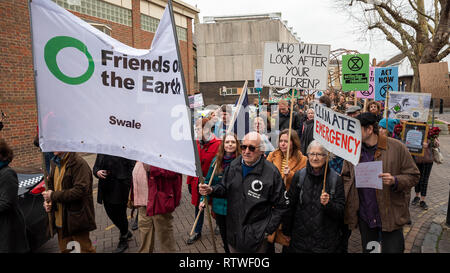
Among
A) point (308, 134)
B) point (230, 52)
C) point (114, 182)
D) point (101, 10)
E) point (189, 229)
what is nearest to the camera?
point (114, 182)

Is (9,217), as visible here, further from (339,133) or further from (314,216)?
(339,133)

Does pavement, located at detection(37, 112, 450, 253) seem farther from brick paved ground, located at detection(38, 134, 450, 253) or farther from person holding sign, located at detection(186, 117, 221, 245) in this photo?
person holding sign, located at detection(186, 117, 221, 245)

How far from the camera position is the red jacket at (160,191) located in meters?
3.55

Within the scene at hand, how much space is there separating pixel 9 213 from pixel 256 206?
2.45 metres

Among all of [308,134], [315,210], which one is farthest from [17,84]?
[315,210]

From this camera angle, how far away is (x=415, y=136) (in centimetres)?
465

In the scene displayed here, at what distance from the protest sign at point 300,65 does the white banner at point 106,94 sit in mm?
2250

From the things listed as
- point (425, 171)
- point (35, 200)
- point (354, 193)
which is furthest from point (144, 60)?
point (425, 171)

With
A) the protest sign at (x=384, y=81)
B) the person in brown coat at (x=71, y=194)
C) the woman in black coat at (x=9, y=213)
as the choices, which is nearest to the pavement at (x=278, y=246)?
the person in brown coat at (x=71, y=194)

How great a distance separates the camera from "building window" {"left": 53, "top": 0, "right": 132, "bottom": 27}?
13.0 m

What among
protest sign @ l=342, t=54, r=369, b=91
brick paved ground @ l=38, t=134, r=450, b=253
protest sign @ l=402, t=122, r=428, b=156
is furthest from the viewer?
protest sign @ l=342, t=54, r=369, b=91

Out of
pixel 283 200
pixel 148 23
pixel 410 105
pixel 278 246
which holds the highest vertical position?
pixel 148 23

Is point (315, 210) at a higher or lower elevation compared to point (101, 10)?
lower

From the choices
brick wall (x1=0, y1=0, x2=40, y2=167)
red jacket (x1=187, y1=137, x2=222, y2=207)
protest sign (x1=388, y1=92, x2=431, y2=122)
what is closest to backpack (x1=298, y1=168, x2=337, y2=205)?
red jacket (x1=187, y1=137, x2=222, y2=207)
